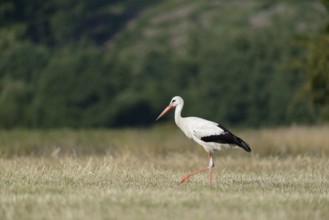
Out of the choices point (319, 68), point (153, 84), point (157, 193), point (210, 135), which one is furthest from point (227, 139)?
point (153, 84)

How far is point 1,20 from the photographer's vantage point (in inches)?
3863

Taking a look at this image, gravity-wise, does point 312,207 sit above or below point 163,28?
above

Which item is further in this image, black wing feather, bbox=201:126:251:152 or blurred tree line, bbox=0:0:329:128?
blurred tree line, bbox=0:0:329:128

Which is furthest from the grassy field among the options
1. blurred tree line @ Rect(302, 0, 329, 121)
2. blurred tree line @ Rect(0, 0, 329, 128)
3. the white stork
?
blurred tree line @ Rect(0, 0, 329, 128)

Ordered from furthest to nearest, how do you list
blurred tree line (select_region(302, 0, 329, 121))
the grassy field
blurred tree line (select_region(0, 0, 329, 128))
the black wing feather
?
blurred tree line (select_region(0, 0, 329, 128))
blurred tree line (select_region(302, 0, 329, 121))
the black wing feather
the grassy field

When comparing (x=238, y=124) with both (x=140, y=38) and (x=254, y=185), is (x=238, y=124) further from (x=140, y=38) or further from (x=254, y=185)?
(x=254, y=185)

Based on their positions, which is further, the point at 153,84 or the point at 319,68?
the point at 153,84

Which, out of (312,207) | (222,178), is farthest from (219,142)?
(312,207)

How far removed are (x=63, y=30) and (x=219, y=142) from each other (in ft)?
298

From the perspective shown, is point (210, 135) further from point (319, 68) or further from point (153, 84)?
point (153, 84)

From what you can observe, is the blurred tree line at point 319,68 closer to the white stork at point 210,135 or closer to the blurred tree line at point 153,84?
the white stork at point 210,135

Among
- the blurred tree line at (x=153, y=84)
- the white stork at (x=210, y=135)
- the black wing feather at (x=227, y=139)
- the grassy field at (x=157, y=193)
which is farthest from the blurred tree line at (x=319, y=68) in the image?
the blurred tree line at (x=153, y=84)

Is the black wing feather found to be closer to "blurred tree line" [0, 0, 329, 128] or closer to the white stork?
the white stork

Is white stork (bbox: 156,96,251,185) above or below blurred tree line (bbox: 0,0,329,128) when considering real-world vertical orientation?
above
